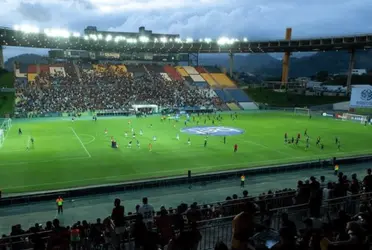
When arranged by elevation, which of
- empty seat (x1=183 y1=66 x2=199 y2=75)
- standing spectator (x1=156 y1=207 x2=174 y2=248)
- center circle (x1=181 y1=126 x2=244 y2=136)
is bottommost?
center circle (x1=181 y1=126 x2=244 y2=136)

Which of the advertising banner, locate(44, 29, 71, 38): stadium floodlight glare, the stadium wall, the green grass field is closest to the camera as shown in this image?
the stadium wall

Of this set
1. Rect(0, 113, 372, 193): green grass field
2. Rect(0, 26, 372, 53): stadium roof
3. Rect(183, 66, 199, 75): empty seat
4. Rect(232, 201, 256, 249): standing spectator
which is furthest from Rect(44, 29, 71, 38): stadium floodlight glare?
Rect(232, 201, 256, 249): standing spectator

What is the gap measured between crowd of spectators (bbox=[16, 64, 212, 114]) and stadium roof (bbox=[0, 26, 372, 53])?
6933mm

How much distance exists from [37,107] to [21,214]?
49266mm

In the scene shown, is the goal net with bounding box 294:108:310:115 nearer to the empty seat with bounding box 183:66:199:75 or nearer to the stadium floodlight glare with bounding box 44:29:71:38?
the empty seat with bounding box 183:66:199:75

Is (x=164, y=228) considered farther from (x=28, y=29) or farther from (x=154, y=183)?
(x=28, y=29)

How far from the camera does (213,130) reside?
51.3 m

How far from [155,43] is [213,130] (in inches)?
1976

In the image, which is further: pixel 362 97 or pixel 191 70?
pixel 191 70

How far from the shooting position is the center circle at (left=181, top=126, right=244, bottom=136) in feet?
159

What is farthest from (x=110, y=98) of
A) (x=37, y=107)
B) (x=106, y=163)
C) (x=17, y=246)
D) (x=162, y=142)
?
(x=17, y=246)

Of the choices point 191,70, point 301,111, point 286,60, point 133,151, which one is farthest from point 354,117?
point 191,70

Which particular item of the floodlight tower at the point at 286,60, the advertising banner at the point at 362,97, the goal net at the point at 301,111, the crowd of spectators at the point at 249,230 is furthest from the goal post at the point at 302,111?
the crowd of spectators at the point at 249,230

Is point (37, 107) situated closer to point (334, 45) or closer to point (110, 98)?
point (110, 98)
